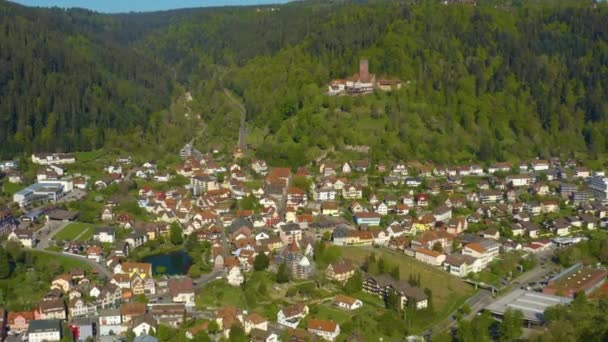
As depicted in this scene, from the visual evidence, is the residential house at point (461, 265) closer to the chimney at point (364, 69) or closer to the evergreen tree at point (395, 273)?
the evergreen tree at point (395, 273)

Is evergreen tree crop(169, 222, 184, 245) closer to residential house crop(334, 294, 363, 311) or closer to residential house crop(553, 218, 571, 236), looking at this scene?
residential house crop(334, 294, 363, 311)

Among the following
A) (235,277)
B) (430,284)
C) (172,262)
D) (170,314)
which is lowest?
(430,284)

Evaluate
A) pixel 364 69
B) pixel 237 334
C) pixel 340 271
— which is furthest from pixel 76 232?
pixel 364 69

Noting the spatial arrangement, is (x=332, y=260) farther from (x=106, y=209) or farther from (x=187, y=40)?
(x=187, y=40)

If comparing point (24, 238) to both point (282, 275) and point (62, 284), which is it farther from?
point (282, 275)

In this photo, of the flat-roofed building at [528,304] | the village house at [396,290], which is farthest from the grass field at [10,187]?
the flat-roofed building at [528,304]

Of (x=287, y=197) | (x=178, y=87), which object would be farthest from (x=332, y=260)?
(x=178, y=87)

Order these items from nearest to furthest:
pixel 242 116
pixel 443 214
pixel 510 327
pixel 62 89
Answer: pixel 510 327
pixel 443 214
pixel 242 116
pixel 62 89
